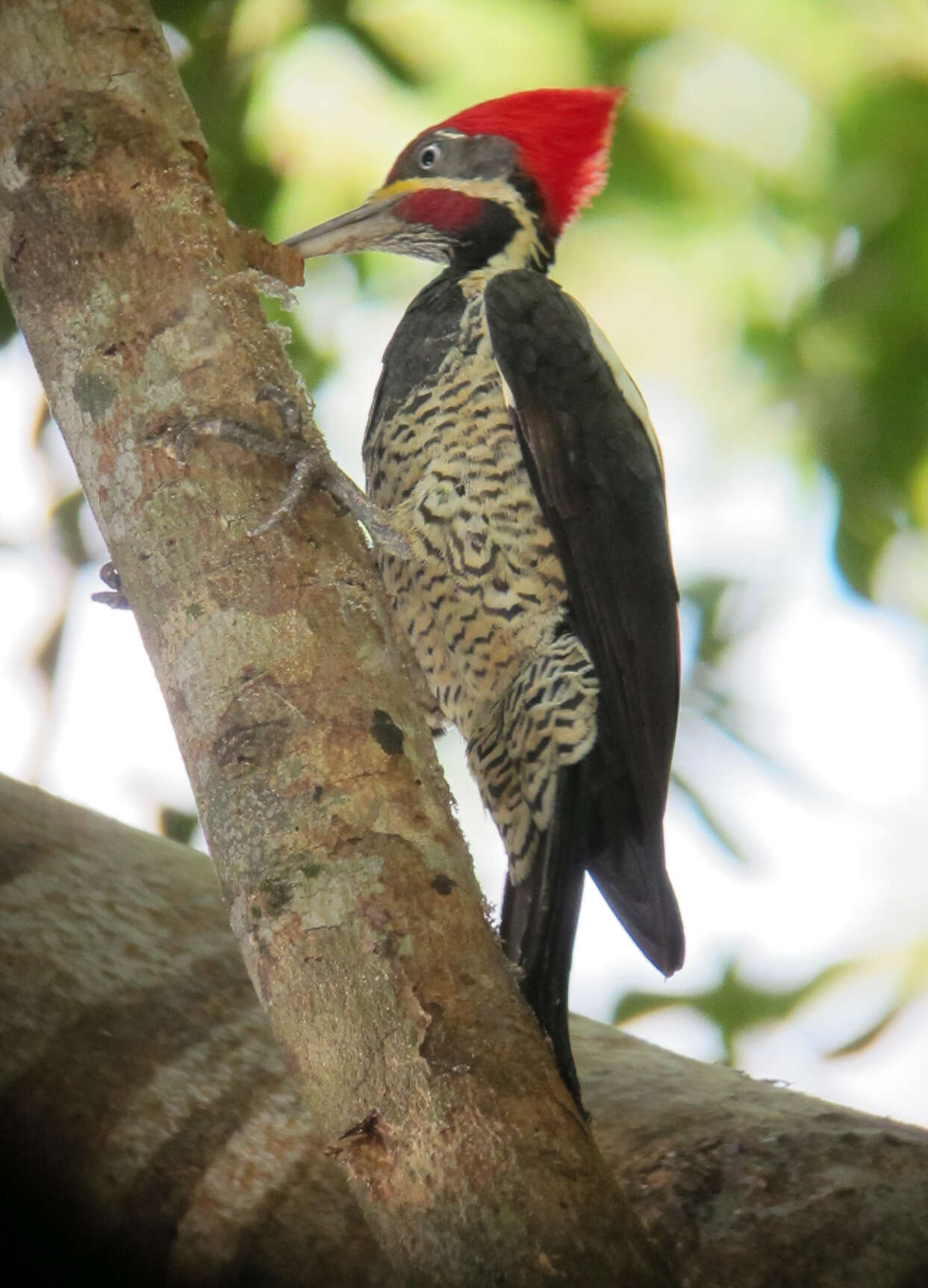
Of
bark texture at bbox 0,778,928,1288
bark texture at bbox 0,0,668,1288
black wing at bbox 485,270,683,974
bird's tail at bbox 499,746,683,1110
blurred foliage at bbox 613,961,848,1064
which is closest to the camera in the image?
bark texture at bbox 0,0,668,1288

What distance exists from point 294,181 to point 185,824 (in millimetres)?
1545

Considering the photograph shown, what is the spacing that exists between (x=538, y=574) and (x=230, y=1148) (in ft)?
4.10

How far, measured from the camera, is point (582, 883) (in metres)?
2.22

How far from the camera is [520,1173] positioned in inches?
46.7

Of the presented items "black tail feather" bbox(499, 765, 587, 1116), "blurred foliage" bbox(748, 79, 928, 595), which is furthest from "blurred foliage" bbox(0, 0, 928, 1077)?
"black tail feather" bbox(499, 765, 587, 1116)

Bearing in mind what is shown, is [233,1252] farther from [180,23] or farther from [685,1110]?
[180,23]

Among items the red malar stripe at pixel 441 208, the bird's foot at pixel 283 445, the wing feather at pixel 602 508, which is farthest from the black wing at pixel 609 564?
the bird's foot at pixel 283 445

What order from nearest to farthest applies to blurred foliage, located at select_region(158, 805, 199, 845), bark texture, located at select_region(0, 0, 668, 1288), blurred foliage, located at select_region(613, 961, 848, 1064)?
bark texture, located at select_region(0, 0, 668, 1288) < blurred foliage, located at select_region(158, 805, 199, 845) < blurred foliage, located at select_region(613, 961, 848, 1064)

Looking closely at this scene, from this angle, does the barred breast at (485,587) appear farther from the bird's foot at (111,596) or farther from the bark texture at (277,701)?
the bark texture at (277,701)

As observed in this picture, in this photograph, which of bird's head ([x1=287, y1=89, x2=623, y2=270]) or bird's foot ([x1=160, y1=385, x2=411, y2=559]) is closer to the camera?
bird's foot ([x1=160, y1=385, x2=411, y2=559])

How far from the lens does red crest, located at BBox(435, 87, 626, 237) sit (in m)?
3.00

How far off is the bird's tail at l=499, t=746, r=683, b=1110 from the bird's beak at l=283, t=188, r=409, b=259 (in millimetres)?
1321

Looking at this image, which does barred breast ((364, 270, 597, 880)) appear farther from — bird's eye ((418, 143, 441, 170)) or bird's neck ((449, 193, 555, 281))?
bird's eye ((418, 143, 441, 170))

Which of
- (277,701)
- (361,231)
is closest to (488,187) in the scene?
(361,231)
